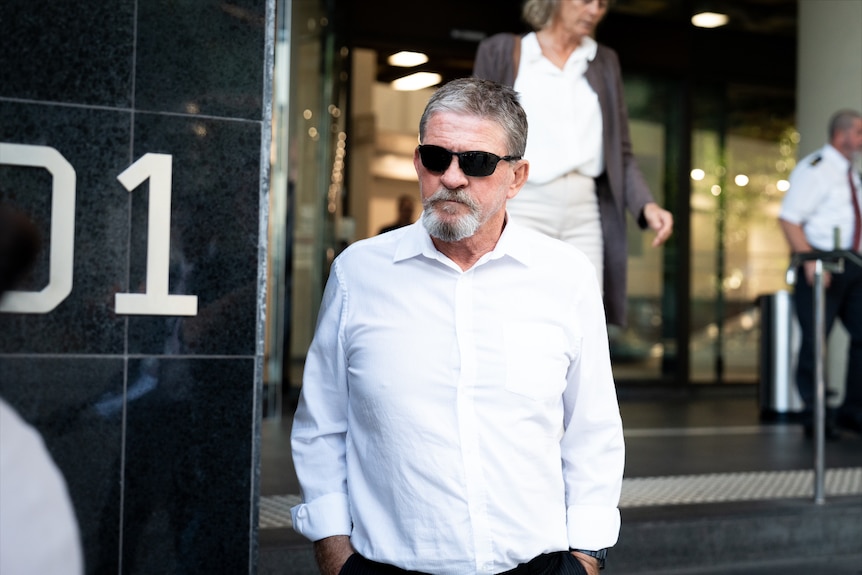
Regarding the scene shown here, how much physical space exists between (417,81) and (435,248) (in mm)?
9104

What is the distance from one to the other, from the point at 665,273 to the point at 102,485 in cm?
910

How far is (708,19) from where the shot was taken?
11375mm

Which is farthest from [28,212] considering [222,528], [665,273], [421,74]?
[665,273]

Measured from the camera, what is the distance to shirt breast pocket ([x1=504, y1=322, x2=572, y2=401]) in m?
2.32

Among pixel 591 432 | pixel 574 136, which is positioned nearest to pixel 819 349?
pixel 574 136

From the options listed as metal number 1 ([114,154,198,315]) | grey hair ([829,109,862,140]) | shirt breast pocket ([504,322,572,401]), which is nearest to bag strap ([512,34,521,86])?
metal number 1 ([114,154,198,315])

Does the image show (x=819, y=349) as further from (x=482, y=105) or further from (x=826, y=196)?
(x=482, y=105)

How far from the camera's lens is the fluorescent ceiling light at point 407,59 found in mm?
10703

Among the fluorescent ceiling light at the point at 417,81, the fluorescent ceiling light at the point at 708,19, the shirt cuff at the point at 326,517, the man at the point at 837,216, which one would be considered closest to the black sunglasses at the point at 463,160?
the shirt cuff at the point at 326,517

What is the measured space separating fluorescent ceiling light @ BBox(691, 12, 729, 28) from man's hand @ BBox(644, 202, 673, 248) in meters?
7.99

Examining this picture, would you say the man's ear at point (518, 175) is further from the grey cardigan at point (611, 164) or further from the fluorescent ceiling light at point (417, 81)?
the fluorescent ceiling light at point (417, 81)

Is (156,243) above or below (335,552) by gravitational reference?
above

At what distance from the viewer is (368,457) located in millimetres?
2330

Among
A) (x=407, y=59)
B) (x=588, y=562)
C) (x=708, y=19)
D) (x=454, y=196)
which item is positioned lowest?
(x=588, y=562)
